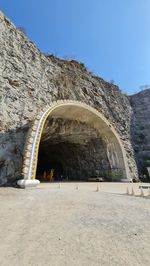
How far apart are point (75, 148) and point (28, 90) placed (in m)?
9.54

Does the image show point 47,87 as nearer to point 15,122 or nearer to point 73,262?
point 15,122

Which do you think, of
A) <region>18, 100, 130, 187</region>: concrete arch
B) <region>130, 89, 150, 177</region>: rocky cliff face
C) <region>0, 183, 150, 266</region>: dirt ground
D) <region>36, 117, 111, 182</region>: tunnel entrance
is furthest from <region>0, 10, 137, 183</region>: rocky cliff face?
<region>0, 183, 150, 266</region>: dirt ground

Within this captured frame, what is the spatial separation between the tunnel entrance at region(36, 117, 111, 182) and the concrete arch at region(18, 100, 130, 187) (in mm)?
695

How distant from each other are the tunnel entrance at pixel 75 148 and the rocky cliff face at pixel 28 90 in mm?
2577

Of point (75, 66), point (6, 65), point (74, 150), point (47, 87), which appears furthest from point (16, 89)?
point (74, 150)

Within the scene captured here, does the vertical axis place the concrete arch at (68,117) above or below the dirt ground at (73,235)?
above

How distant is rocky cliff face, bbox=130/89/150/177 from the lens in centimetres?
2142

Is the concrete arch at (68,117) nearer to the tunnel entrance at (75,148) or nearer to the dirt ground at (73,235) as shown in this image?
the tunnel entrance at (75,148)

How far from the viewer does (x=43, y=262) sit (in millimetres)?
2635

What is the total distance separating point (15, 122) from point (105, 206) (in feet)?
27.0

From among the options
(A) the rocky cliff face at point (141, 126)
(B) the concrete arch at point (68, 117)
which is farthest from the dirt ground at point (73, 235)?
(A) the rocky cliff face at point (141, 126)

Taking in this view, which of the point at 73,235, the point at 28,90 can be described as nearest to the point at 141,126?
the point at 28,90

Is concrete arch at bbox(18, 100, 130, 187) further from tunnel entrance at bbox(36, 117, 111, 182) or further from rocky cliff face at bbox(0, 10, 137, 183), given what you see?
rocky cliff face at bbox(0, 10, 137, 183)

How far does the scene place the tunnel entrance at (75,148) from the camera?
17.1 meters
